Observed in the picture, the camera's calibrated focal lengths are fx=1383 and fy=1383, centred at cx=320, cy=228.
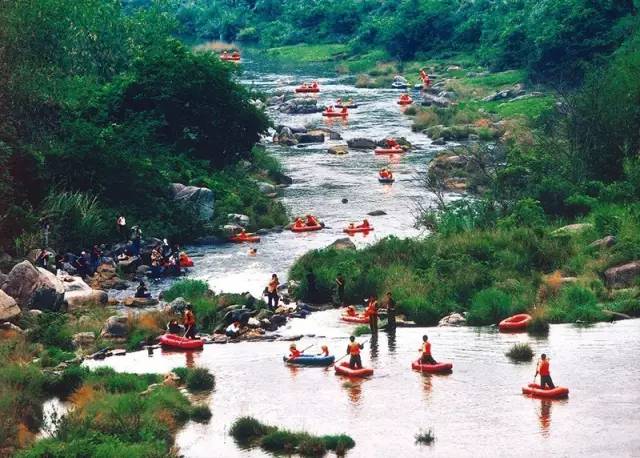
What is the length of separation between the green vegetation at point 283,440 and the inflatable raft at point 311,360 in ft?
24.0

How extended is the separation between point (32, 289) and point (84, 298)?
2.86m

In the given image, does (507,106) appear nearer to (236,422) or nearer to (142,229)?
(142,229)

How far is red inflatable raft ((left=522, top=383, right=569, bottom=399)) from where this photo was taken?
40.0 meters

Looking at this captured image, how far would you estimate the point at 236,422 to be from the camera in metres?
38.1

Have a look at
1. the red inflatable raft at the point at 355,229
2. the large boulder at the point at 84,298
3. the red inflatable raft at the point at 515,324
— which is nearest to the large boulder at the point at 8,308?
the large boulder at the point at 84,298

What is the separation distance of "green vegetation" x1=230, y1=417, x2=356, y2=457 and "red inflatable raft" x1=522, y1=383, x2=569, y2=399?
6.56 meters

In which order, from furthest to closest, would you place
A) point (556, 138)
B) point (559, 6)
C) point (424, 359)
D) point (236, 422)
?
point (559, 6), point (556, 138), point (424, 359), point (236, 422)

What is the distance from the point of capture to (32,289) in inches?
2019

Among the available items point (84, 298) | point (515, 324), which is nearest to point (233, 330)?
point (84, 298)

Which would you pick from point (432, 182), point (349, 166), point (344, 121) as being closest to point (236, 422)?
point (432, 182)

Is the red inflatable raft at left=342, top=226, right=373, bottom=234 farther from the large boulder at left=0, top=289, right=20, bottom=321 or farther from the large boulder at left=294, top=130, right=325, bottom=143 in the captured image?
the large boulder at left=294, top=130, right=325, bottom=143

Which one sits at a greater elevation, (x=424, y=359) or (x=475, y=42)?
(x=475, y=42)

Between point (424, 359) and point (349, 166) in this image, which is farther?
point (349, 166)

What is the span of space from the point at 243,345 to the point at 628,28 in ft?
203
